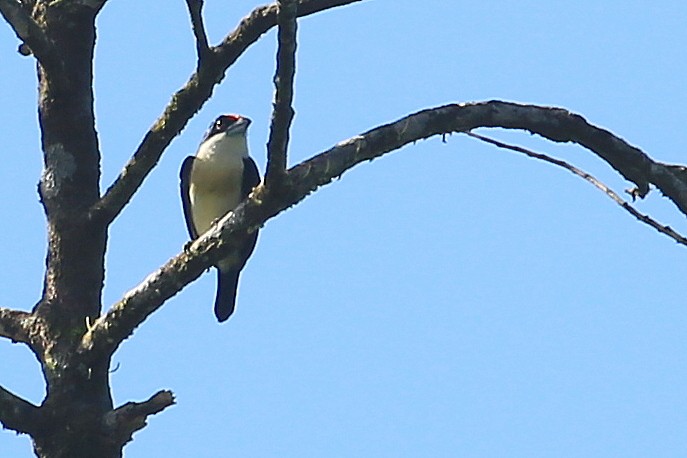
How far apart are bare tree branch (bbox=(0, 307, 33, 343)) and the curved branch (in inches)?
11.9

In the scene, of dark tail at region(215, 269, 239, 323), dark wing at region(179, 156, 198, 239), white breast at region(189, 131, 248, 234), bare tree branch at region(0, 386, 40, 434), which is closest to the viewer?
bare tree branch at region(0, 386, 40, 434)

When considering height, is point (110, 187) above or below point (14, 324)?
above

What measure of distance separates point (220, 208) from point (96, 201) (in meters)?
2.69

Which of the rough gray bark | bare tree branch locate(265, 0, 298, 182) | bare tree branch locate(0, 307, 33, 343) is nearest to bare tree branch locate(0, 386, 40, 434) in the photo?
the rough gray bark

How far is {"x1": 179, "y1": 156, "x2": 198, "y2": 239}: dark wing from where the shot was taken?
24.7 feet

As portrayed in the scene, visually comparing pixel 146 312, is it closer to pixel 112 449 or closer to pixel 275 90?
pixel 112 449

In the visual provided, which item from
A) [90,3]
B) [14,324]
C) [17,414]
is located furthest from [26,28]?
[17,414]

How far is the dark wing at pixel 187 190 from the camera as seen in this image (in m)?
7.54

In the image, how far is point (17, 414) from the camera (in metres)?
4.10

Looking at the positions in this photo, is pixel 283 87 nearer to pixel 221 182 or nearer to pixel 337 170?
pixel 337 170

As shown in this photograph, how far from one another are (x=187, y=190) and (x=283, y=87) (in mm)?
3933

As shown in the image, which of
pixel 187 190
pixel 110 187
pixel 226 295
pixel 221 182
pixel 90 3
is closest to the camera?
pixel 110 187

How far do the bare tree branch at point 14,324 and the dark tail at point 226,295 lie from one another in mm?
3204

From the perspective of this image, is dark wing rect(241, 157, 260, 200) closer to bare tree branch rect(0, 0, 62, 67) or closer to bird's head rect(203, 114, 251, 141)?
bird's head rect(203, 114, 251, 141)
